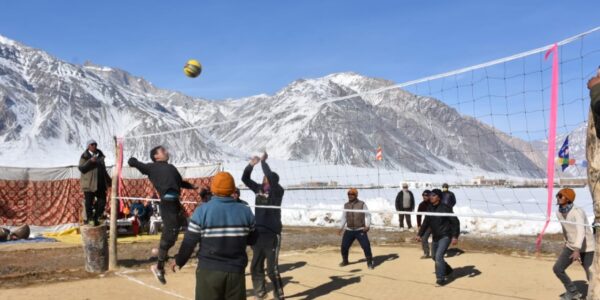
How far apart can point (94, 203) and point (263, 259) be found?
542 centimetres

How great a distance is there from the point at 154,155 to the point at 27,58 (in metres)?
191

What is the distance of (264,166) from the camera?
25.6ft

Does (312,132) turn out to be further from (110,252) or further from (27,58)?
(110,252)

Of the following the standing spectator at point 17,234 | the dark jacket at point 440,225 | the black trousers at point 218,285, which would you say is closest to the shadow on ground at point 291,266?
the dark jacket at point 440,225

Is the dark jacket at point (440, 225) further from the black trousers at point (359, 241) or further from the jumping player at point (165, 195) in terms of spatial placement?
the jumping player at point (165, 195)

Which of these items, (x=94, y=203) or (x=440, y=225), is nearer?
(x=440, y=225)

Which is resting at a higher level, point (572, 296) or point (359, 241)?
point (359, 241)

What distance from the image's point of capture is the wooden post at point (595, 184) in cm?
509

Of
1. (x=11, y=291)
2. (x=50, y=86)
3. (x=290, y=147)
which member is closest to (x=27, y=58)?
(x=50, y=86)

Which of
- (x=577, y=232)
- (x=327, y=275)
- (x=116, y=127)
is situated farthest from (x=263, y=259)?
(x=116, y=127)

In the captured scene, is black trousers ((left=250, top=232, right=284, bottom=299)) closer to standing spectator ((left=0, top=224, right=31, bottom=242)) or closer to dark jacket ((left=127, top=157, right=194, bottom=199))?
dark jacket ((left=127, top=157, right=194, bottom=199))

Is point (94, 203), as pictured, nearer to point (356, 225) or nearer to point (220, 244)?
point (356, 225)

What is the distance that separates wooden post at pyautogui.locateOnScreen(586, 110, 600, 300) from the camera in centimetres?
509

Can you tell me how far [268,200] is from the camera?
7762 mm
